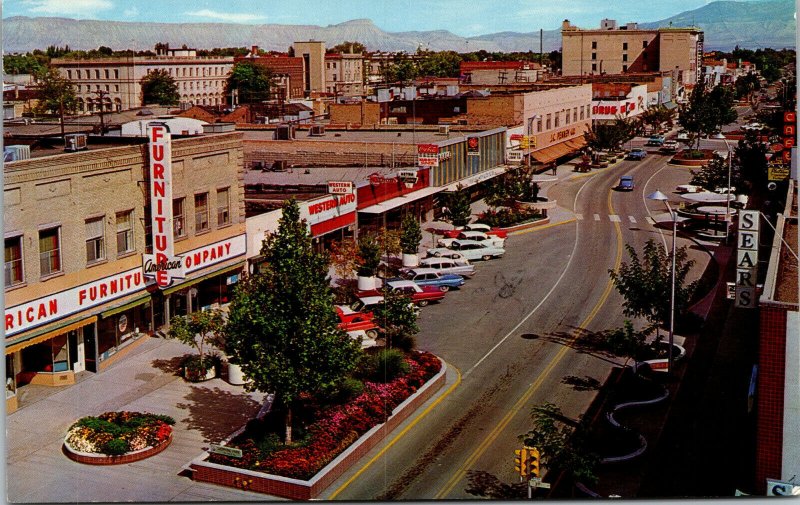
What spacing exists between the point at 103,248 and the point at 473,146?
30065 mm

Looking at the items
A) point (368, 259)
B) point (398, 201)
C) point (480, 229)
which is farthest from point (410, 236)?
point (398, 201)

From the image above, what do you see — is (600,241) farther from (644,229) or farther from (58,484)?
(58,484)

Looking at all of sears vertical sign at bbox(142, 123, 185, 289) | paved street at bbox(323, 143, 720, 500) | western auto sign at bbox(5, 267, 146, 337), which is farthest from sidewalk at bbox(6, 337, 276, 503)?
paved street at bbox(323, 143, 720, 500)

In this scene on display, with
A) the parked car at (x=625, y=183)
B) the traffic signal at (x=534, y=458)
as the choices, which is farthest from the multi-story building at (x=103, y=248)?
the parked car at (x=625, y=183)

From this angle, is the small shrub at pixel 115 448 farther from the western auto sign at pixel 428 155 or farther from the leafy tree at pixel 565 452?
the western auto sign at pixel 428 155

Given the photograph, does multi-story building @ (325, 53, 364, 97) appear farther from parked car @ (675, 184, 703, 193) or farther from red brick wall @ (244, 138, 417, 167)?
parked car @ (675, 184, 703, 193)

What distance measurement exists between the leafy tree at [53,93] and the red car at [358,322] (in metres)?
31.5

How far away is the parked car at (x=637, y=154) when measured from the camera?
2005 inches

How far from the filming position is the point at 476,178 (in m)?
54.2

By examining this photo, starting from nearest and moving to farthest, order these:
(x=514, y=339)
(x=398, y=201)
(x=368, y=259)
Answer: (x=514, y=339) → (x=368, y=259) → (x=398, y=201)

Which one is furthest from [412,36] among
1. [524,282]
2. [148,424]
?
[148,424]

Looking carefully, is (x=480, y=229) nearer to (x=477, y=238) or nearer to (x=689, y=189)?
(x=477, y=238)

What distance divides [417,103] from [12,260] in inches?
1869

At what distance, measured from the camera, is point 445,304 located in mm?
32781
